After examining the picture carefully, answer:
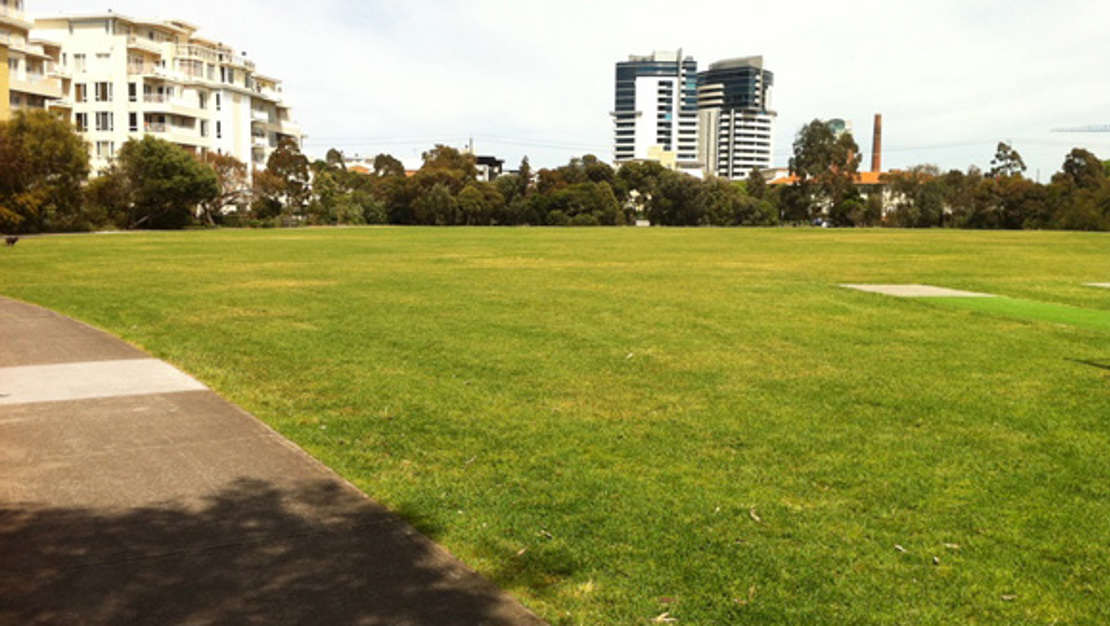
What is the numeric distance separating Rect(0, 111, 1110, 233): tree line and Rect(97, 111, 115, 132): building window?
45.7ft

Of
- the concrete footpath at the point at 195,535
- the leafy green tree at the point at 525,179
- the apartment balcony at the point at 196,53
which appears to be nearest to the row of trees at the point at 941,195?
the leafy green tree at the point at 525,179

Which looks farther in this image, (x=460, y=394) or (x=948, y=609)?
(x=460, y=394)

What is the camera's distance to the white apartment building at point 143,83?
8600cm

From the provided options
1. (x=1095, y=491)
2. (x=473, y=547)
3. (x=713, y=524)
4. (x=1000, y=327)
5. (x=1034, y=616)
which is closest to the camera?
(x=1034, y=616)

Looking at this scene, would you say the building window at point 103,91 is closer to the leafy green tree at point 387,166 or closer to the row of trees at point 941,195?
the leafy green tree at point 387,166

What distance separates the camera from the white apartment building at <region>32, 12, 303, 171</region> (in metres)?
86.0

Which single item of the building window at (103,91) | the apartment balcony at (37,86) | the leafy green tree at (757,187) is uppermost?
the building window at (103,91)

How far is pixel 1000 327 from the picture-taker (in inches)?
592

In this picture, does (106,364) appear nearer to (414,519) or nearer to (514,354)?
(514,354)

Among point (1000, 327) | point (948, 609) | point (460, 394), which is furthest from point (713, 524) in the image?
point (1000, 327)

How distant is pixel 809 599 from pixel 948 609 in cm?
69

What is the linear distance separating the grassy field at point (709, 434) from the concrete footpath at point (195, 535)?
0.35 m

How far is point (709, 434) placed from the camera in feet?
25.7

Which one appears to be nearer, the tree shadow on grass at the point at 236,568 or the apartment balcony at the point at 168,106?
the tree shadow on grass at the point at 236,568
